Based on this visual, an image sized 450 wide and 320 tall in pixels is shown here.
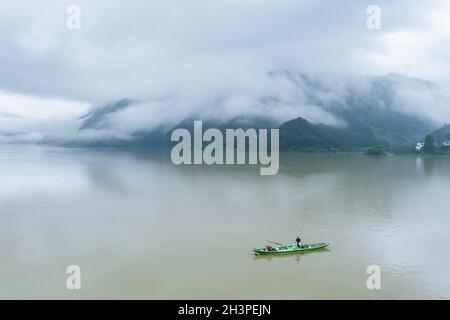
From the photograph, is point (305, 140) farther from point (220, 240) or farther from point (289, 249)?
point (289, 249)

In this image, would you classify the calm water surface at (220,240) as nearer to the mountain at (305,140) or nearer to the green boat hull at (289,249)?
the green boat hull at (289,249)

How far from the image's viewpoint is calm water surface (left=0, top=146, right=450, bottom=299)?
765 inches

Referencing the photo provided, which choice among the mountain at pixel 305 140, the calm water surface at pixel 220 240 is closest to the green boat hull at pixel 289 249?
the calm water surface at pixel 220 240

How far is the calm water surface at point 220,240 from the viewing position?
63.7 ft

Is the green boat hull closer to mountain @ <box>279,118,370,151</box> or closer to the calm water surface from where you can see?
the calm water surface

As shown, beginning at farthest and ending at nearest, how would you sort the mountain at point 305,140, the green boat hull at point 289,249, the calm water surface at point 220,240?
the mountain at point 305,140, the green boat hull at point 289,249, the calm water surface at point 220,240

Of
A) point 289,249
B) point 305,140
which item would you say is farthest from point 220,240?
point 305,140

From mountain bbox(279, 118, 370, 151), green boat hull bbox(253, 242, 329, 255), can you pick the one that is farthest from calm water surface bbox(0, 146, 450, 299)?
mountain bbox(279, 118, 370, 151)

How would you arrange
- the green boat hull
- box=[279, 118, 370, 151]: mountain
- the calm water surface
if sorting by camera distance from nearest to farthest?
the calm water surface, the green boat hull, box=[279, 118, 370, 151]: mountain

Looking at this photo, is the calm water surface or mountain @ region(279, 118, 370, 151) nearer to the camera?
the calm water surface

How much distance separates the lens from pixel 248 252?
78.6 feet

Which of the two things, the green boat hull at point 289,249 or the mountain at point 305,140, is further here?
the mountain at point 305,140

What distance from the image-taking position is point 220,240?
26.4 meters
